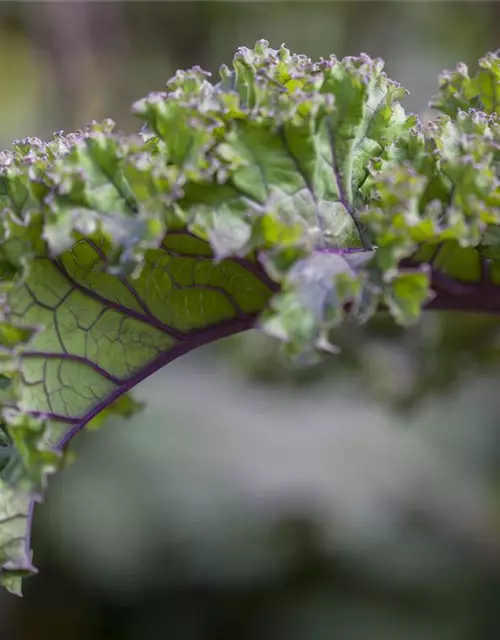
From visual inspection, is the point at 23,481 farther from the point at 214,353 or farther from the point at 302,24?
the point at 302,24

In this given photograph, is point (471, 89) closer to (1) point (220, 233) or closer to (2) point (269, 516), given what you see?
(1) point (220, 233)

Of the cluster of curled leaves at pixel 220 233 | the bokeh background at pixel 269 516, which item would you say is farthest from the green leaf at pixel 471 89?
the bokeh background at pixel 269 516

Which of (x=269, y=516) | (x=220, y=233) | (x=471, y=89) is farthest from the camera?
(x=269, y=516)

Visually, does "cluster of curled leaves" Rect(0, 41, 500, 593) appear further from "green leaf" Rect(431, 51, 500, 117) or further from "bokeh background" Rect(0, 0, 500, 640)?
"bokeh background" Rect(0, 0, 500, 640)

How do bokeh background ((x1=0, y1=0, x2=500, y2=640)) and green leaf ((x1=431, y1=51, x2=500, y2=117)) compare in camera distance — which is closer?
green leaf ((x1=431, y1=51, x2=500, y2=117))

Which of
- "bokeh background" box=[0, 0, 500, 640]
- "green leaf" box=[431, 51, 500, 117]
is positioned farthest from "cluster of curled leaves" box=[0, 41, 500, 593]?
"bokeh background" box=[0, 0, 500, 640]

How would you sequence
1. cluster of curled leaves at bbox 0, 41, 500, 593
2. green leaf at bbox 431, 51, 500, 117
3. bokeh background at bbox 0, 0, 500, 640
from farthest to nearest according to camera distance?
1. bokeh background at bbox 0, 0, 500, 640
2. green leaf at bbox 431, 51, 500, 117
3. cluster of curled leaves at bbox 0, 41, 500, 593

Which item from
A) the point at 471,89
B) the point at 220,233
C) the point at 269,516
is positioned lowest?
the point at 269,516

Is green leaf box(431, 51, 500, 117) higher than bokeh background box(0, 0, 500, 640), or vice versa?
green leaf box(431, 51, 500, 117)

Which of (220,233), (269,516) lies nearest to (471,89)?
(220,233)

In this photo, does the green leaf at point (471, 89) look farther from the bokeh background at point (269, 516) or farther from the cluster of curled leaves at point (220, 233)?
the bokeh background at point (269, 516)
